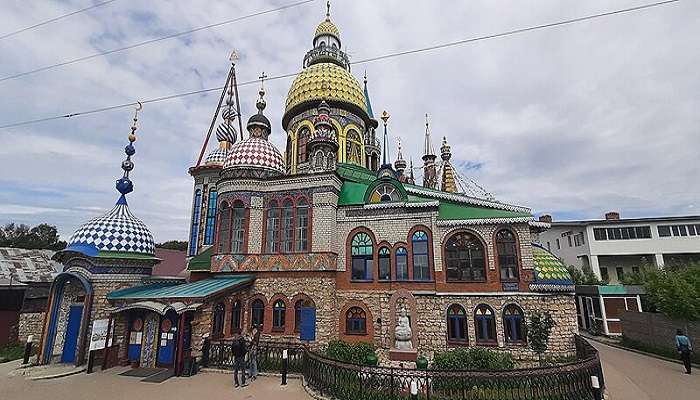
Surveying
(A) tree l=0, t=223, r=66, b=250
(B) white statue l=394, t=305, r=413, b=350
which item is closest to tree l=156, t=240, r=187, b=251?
(A) tree l=0, t=223, r=66, b=250

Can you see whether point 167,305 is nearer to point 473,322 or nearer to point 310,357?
point 310,357

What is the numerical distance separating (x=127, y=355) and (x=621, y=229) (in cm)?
3174

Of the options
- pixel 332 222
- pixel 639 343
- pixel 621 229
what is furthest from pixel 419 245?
pixel 621 229

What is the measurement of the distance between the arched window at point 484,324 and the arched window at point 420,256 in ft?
8.09

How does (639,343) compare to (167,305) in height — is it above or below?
below

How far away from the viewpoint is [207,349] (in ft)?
40.8

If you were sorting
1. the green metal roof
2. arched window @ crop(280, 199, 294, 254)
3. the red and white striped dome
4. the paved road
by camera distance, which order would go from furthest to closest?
the red and white striped dome < the green metal roof < arched window @ crop(280, 199, 294, 254) < the paved road

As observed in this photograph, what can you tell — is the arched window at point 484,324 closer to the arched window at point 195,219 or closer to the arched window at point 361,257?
the arched window at point 361,257

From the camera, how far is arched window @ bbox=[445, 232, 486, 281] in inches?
585

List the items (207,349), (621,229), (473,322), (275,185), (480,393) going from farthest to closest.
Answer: (621,229)
(275,185)
(473,322)
(207,349)
(480,393)

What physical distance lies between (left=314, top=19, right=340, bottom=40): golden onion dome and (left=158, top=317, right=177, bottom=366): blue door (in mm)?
22643

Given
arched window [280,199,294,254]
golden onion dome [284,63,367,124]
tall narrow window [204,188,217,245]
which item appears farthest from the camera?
tall narrow window [204,188,217,245]

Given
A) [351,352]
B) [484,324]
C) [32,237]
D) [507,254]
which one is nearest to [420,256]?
[507,254]

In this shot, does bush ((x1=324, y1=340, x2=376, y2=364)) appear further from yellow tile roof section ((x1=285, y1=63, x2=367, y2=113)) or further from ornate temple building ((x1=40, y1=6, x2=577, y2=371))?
yellow tile roof section ((x1=285, y1=63, x2=367, y2=113))
